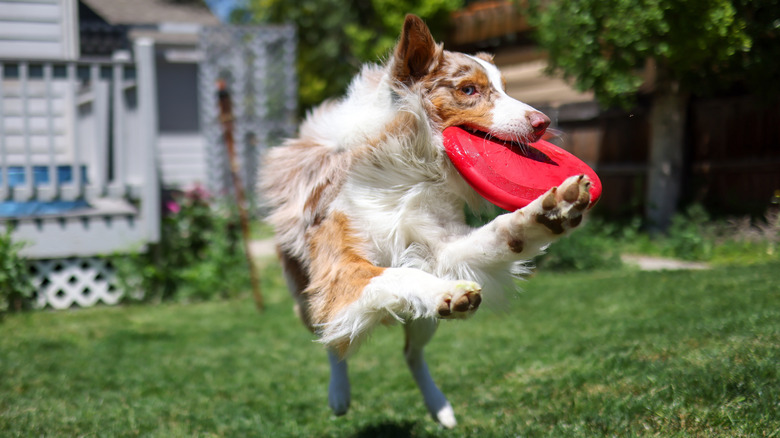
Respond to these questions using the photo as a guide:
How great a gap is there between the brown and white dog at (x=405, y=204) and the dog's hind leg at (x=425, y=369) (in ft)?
2.77

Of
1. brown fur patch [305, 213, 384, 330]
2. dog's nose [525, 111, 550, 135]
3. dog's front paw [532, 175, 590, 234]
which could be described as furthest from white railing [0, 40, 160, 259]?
dog's front paw [532, 175, 590, 234]

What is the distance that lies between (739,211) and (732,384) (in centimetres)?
620

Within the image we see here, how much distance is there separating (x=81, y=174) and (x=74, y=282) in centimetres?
121

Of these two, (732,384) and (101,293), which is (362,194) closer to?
(732,384)

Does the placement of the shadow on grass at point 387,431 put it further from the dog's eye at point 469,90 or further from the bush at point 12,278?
the bush at point 12,278

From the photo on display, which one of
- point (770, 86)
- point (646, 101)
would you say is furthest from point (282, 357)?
point (646, 101)

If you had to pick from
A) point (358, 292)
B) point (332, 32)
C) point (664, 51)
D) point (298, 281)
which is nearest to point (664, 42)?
point (664, 51)

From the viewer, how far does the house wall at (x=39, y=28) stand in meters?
7.73

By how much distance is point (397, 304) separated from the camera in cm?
228

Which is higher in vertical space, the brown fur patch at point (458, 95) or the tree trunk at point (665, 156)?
the brown fur patch at point (458, 95)

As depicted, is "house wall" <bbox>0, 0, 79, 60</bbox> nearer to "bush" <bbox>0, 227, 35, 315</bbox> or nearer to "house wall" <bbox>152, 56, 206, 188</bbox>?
"bush" <bbox>0, 227, 35, 315</bbox>

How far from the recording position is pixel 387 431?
12.1 feet

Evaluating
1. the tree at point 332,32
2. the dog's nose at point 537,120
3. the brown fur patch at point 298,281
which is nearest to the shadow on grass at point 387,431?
the brown fur patch at point 298,281

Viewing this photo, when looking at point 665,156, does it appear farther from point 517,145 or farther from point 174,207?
point 517,145
